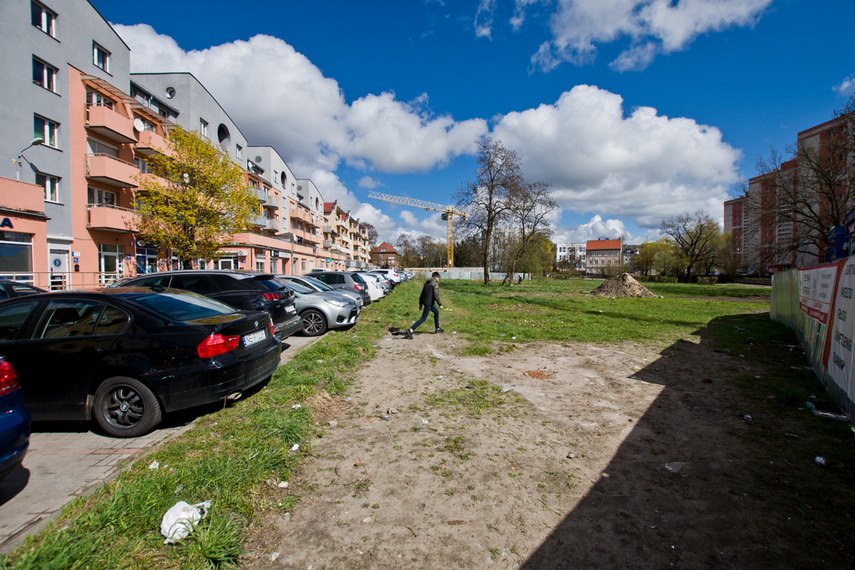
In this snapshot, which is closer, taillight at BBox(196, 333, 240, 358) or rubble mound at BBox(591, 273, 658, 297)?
taillight at BBox(196, 333, 240, 358)

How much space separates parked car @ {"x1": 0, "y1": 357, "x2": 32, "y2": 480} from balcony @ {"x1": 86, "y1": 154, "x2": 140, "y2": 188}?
2278 cm

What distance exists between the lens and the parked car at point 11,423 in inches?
105

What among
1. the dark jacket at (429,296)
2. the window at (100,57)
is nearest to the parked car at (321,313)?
the dark jacket at (429,296)

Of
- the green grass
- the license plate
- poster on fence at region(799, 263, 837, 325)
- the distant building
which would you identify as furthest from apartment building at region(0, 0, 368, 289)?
the distant building

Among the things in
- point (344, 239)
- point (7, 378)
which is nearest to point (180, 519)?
point (7, 378)

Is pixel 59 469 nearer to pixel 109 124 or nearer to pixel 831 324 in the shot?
pixel 831 324

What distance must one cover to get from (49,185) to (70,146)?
2.38m

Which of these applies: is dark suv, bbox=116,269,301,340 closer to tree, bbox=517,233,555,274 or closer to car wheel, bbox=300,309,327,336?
car wheel, bbox=300,309,327,336

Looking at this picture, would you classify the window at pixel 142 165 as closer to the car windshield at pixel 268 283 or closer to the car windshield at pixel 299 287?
the car windshield at pixel 299 287

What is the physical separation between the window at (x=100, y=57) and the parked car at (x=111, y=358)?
25.4m

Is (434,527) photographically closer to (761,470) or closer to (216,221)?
(761,470)

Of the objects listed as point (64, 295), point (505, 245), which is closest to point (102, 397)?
point (64, 295)

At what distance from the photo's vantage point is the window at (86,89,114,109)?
20.4 metres

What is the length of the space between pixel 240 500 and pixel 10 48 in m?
24.5
